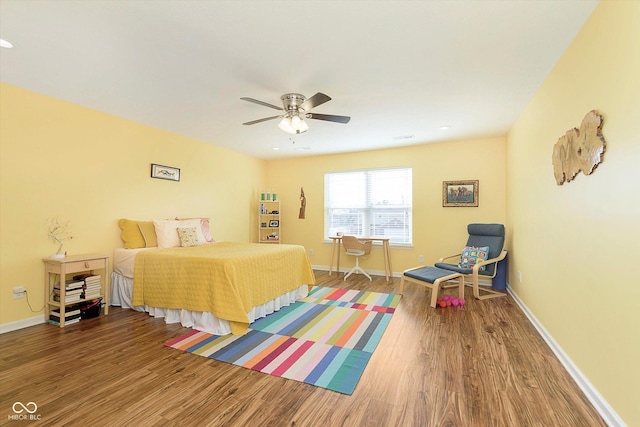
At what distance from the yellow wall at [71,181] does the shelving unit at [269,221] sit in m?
1.54

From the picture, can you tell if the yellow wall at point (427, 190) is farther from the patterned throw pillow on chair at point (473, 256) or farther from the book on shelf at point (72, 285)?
the book on shelf at point (72, 285)

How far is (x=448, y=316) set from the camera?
329 centimetres

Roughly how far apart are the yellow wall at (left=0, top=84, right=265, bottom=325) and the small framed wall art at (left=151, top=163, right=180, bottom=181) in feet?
0.27

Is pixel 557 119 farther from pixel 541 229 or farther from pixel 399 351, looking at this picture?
pixel 399 351

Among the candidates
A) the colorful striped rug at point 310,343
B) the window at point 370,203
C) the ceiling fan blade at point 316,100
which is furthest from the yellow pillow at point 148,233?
the window at point 370,203

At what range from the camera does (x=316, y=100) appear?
2645mm

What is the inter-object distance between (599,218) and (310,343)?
231cm

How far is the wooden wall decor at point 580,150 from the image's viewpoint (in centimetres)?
177

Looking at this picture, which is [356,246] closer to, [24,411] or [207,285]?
[207,285]

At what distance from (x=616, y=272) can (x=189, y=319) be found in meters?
3.46

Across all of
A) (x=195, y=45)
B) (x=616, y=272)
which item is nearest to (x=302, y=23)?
(x=195, y=45)

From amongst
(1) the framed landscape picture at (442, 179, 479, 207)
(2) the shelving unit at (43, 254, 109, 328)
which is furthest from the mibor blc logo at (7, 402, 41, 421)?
(1) the framed landscape picture at (442, 179, 479, 207)

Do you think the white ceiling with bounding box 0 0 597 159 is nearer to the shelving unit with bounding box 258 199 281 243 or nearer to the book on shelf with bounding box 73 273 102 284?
the book on shelf with bounding box 73 273 102 284

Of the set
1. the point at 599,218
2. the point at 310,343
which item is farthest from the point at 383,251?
the point at 599,218
